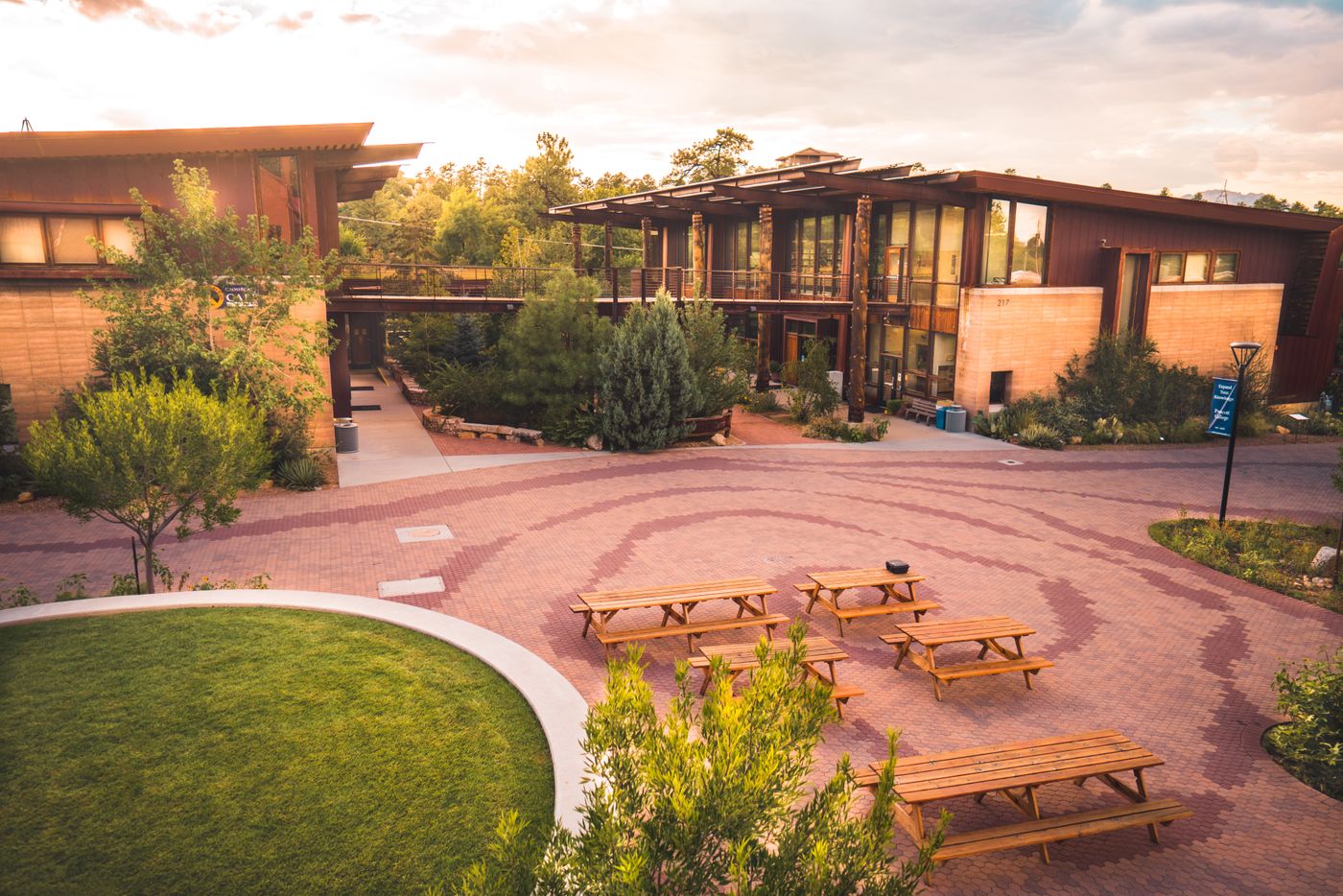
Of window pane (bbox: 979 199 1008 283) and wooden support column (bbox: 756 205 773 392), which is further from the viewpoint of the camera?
wooden support column (bbox: 756 205 773 392)

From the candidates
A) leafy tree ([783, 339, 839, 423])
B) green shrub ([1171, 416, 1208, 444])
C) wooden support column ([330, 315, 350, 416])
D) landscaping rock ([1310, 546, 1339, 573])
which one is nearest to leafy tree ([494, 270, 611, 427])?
wooden support column ([330, 315, 350, 416])

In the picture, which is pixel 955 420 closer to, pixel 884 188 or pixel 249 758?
pixel 884 188

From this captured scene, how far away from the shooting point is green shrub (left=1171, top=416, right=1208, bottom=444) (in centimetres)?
2869

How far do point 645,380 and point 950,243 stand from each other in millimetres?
13190

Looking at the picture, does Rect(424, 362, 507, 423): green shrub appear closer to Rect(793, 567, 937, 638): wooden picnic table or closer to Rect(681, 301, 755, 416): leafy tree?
Rect(681, 301, 755, 416): leafy tree

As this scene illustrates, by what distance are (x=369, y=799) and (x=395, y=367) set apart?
35.7 metres

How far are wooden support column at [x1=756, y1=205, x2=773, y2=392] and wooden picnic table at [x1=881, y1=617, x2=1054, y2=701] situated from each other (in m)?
25.0

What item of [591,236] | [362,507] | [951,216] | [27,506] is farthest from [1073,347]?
[591,236]

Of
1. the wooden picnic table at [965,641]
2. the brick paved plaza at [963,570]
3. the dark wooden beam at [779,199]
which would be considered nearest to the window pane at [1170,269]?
the brick paved plaza at [963,570]

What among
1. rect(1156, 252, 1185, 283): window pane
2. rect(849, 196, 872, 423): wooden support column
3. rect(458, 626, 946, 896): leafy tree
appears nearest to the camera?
rect(458, 626, 946, 896): leafy tree

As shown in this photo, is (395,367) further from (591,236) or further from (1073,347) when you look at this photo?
(591,236)

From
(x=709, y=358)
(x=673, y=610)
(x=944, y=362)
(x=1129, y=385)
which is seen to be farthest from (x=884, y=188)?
(x=673, y=610)

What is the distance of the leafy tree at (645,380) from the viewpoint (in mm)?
25031

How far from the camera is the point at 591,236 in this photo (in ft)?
248
